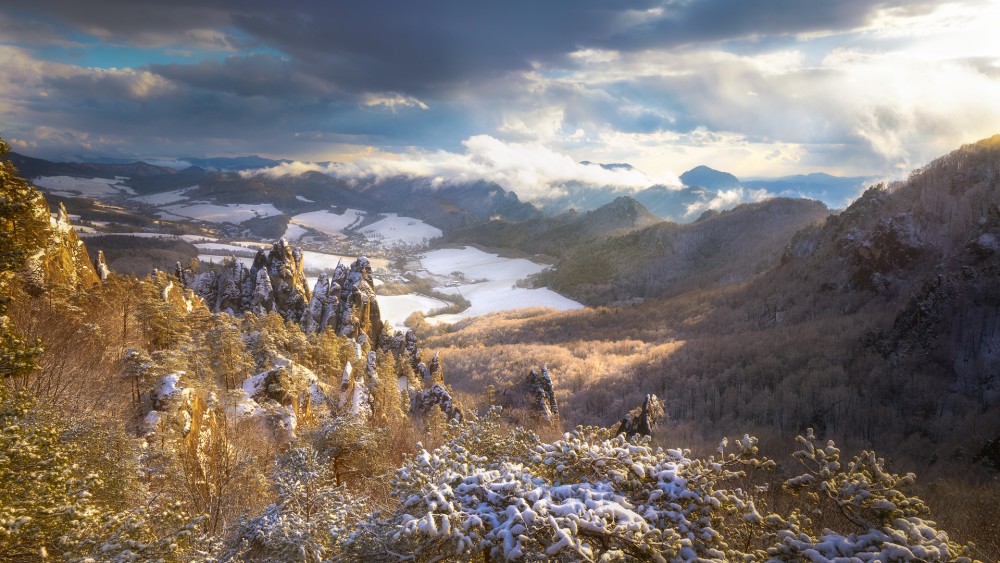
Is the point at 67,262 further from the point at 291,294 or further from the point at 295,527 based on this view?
the point at 295,527

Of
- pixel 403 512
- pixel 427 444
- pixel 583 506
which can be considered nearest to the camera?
pixel 583 506

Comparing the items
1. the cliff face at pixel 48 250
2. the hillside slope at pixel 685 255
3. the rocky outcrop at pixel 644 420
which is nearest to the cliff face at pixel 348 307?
the cliff face at pixel 48 250

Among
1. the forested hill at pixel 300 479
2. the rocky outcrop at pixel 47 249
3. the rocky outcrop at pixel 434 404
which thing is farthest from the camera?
the rocky outcrop at pixel 434 404

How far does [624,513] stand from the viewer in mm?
6156

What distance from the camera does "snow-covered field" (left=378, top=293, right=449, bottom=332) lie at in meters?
115

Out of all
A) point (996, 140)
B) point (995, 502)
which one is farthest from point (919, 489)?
point (996, 140)

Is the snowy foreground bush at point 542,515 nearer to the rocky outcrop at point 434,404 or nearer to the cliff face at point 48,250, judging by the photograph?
the cliff face at point 48,250

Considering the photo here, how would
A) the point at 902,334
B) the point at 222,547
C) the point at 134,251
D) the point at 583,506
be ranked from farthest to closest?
the point at 134,251
the point at 902,334
the point at 222,547
the point at 583,506

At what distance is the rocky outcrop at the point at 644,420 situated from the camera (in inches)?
1313

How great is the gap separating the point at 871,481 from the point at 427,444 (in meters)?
22.2

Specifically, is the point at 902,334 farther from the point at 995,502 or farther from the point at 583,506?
the point at 583,506

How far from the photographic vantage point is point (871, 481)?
682cm

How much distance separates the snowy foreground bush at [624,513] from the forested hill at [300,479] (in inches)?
1.4

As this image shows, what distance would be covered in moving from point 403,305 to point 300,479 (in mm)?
119066
